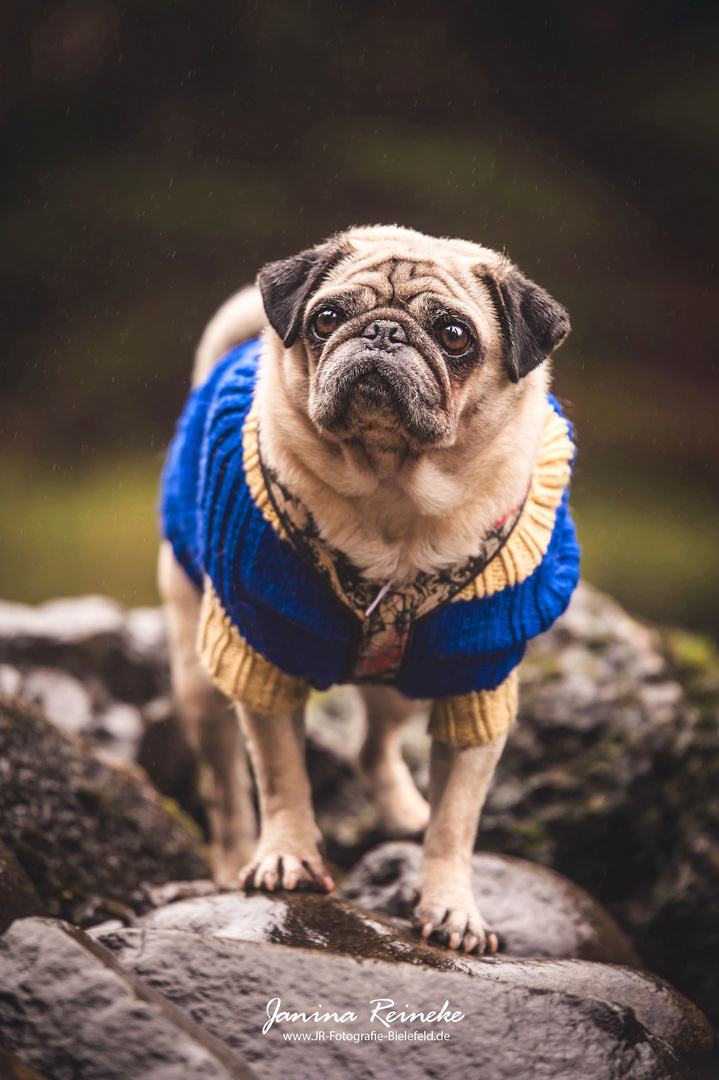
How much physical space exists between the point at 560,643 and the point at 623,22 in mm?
6060

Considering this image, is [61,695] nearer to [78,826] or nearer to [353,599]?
[78,826]

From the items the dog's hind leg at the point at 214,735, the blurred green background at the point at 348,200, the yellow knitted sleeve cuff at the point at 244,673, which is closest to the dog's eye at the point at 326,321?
the yellow knitted sleeve cuff at the point at 244,673

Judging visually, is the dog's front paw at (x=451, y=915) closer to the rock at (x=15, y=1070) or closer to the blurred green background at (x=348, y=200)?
the rock at (x=15, y=1070)

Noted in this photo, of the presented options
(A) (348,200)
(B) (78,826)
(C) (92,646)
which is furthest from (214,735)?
(A) (348,200)

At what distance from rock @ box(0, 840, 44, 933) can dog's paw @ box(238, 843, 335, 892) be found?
658mm

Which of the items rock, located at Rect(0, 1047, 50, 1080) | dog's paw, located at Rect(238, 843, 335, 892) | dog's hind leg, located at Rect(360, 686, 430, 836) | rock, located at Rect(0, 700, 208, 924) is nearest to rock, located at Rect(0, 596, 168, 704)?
rock, located at Rect(0, 700, 208, 924)

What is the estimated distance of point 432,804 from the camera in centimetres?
331

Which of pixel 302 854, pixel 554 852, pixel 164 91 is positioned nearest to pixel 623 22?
pixel 164 91

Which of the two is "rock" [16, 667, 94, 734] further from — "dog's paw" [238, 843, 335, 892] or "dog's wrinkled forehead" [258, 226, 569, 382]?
"dog's wrinkled forehead" [258, 226, 569, 382]

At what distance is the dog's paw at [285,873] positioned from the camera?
315 centimetres

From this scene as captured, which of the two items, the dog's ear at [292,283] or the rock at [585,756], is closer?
the dog's ear at [292,283]

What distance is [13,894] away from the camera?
273cm

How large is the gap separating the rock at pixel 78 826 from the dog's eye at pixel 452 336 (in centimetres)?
209

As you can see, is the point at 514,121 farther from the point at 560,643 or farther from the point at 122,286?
the point at 560,643
